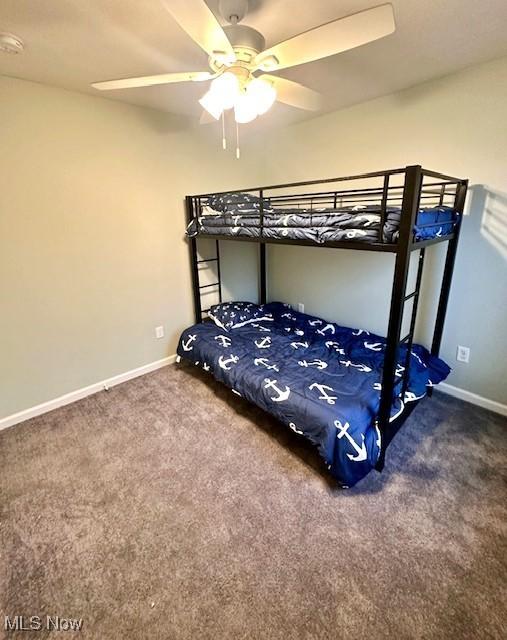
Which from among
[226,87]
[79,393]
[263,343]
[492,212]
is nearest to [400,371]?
[263,343]

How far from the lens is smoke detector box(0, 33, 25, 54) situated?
1.52 m

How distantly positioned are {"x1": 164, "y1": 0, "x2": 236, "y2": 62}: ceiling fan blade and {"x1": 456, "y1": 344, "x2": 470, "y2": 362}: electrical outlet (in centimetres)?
246

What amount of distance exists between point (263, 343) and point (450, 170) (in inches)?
75.9

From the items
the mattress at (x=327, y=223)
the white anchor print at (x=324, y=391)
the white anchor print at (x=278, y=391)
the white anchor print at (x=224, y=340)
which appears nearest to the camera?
the mattress at (x=327, y=223)

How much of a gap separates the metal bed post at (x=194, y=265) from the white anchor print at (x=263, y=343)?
89cm

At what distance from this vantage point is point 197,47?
163 centimetres

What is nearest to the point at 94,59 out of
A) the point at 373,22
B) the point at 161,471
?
the point at 373,22

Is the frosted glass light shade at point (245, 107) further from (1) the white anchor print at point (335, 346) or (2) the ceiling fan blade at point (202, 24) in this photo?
(1) the white anchor print at point (335, 346)

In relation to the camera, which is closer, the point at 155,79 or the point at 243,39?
the point at 243,39

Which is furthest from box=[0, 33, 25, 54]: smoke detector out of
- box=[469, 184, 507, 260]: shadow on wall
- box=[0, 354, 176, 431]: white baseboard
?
box=[469, 184, 507, 260]: shadow on wall

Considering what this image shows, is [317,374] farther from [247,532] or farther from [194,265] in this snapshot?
[194,265]

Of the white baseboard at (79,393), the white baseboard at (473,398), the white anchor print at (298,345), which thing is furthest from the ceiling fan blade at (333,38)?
the white baseboard at (79,393)

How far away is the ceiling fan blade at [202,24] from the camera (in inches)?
38.5

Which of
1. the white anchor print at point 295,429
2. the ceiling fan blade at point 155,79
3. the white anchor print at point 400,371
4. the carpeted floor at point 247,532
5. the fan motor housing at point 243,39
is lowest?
the carpeted floor at point 247,532
